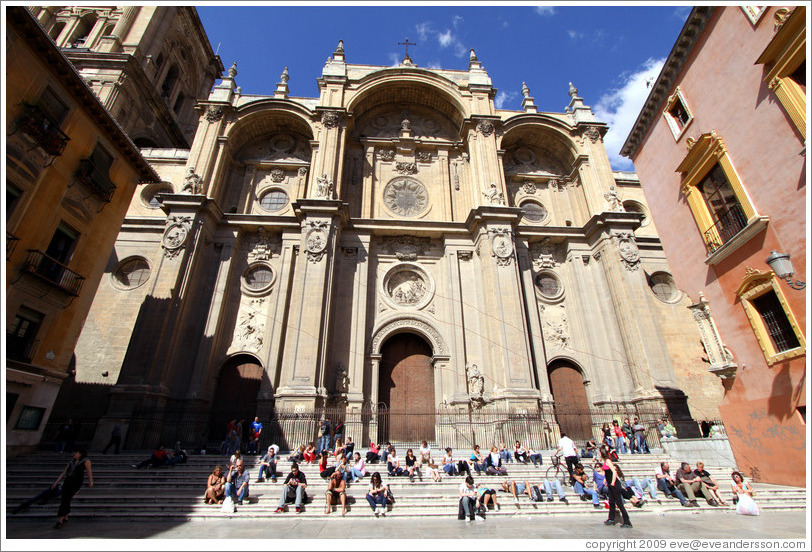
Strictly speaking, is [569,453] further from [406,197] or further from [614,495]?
[406,197]

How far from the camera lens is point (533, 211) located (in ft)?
73.9

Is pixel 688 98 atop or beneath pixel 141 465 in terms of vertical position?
atop

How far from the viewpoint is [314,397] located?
1457cm

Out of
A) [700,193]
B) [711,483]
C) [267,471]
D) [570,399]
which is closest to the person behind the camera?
[711,483]

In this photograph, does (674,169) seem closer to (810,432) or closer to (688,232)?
(688,232)

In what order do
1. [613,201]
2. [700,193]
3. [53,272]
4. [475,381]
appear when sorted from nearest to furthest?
1. [53,272]
2. [700,193]
3. [475,381]
4. [613,201]

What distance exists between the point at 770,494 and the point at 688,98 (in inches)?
453

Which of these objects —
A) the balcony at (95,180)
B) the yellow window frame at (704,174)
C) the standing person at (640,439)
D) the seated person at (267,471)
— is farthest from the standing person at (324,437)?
the yellow window frame at (704,174)

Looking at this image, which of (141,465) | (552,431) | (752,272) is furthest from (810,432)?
(141,465)

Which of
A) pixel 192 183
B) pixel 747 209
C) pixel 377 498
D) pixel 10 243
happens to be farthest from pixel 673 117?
pixel 10 243

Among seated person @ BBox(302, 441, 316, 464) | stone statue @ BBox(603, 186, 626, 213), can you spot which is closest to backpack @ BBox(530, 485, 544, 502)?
seated person @ BBox(302, 441, 316, 464)

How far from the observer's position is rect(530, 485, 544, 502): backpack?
30.6 ft

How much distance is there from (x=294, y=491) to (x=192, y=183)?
15601 mm

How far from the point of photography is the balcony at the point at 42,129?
1078cm
